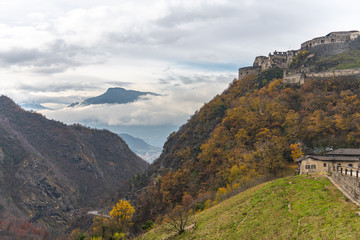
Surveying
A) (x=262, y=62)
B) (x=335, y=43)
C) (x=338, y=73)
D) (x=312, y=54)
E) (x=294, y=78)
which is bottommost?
(x=294, y=78)

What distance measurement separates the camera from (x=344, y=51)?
10462 cm

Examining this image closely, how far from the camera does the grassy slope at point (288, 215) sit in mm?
22811

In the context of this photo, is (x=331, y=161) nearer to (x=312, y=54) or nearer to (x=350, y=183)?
(x=350, y=183)

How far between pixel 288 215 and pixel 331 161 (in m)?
27.2

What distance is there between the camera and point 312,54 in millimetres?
108312

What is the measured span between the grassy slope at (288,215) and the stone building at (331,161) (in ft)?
51.1

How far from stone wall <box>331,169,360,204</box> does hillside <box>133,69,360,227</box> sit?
26.5 metres

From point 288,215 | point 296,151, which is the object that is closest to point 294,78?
point 296,151

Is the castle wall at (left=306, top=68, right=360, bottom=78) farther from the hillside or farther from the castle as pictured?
the hillside

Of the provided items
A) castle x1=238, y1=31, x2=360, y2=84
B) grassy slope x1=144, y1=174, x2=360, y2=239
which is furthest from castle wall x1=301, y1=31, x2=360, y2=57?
grassy slope x1=144, y1=174, x2=360, y2=239

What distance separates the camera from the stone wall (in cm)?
2530

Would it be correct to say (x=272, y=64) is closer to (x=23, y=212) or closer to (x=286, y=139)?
(x=286, y=139)

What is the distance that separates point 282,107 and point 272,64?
40.2 metres

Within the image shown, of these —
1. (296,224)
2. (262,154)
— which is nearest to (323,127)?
(262,154)
